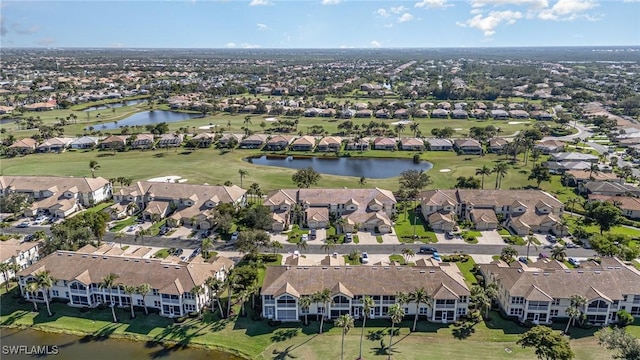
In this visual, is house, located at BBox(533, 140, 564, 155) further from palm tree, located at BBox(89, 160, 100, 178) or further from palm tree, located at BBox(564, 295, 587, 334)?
palm tree, located at BBox(89, 160, 100, 178)

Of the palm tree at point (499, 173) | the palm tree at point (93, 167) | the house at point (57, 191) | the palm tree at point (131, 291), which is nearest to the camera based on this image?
the palm tree at point (131, 291)

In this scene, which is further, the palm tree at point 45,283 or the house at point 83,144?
the house at point 83,144

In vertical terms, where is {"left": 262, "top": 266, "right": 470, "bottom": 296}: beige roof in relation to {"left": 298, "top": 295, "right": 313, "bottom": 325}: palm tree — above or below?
above

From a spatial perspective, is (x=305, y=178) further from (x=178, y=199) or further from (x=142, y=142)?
(x=142, y=142)

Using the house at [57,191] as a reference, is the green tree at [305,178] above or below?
above

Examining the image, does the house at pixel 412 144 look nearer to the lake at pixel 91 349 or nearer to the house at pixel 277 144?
the house at pixel 277 144

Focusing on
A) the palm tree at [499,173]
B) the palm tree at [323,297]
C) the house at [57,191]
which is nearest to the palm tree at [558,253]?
the palm tree at [499,173]

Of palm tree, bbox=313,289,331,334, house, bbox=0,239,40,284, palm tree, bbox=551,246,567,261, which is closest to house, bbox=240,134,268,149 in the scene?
house, bbox=0,239,40,284
